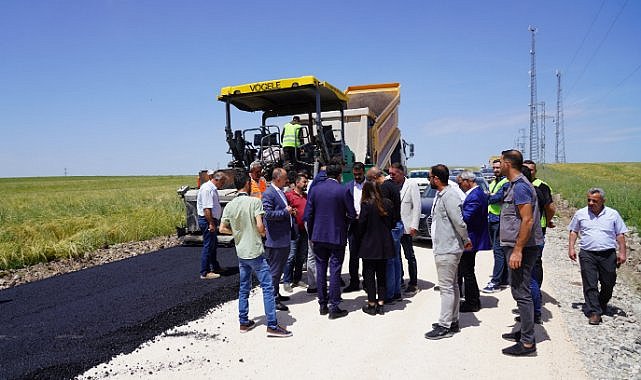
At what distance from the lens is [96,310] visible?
531 centimetres

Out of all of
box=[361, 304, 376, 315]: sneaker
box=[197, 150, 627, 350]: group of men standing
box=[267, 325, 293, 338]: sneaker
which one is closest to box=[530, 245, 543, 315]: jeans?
box=[197, 150, 627, 350]: group of men standing

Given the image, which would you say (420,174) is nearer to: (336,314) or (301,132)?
(301,132)

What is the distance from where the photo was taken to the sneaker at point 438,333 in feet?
14.0

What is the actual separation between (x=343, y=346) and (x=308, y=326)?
0.66 m

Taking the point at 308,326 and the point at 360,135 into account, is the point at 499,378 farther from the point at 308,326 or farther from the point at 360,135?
the point at 360,135

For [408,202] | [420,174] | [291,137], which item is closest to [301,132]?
[291,137]

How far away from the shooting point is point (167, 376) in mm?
3619

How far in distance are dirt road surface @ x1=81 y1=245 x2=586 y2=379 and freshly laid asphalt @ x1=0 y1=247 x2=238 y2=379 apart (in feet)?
0.92

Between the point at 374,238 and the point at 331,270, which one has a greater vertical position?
the point at 374,238

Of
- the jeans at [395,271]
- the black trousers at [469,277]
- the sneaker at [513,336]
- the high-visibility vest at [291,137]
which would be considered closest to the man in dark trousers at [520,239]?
the sneaker at [513,336]

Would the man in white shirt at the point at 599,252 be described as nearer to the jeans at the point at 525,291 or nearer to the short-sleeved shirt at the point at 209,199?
the jeans at the point at 525,291

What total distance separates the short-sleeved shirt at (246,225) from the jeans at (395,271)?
1686 mm

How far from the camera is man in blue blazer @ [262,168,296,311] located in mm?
5109

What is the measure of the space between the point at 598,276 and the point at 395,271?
7.21 ft
